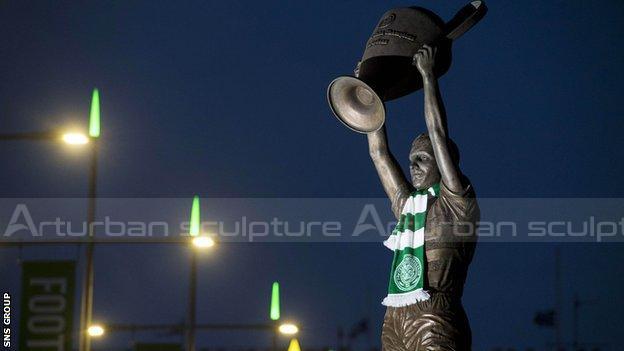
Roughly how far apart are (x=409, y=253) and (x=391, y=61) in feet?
5.13

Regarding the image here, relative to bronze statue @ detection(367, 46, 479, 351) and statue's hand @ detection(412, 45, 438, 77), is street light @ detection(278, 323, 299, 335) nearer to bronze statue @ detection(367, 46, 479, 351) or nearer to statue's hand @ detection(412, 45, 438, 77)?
bronze statue @ detection(367, 46, 479, 351)

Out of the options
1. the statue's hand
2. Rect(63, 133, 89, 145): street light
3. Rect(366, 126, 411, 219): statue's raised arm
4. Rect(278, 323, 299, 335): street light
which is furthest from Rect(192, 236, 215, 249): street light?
the statue's hand

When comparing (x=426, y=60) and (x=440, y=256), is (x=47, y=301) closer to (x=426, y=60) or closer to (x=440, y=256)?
(x=440, y=256)

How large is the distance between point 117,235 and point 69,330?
7008 millimetres

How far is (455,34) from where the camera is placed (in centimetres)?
931

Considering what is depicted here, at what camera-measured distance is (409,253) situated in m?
9.32

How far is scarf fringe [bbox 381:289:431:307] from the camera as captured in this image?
905cm

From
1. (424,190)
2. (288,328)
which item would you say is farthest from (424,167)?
(288,328)

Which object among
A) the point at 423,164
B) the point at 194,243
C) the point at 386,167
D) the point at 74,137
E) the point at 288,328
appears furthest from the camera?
the point at 288,328

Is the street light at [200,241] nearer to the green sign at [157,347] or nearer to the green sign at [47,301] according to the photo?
the green sign at [157,347]

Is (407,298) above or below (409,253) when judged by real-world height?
below

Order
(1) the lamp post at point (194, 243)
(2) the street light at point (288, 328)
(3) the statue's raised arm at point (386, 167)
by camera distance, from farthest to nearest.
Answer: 1. (2) the street light at point (288, 328)
2. (1) the lamp post at point (194, 243)
3. (3) the statue's raised arm at point (386, 167)

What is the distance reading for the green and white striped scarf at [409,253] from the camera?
30.1ft

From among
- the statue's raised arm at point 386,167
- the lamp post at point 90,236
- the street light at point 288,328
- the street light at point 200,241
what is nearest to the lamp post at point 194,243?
the street light at point 200,241
